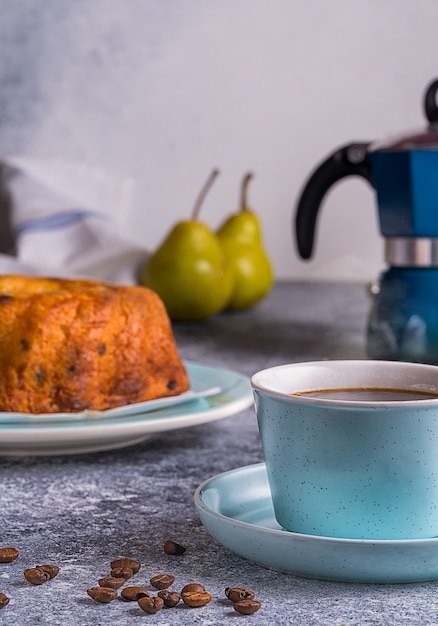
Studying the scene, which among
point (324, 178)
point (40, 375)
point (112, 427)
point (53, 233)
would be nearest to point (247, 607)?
point (112, 427)

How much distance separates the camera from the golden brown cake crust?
903mm

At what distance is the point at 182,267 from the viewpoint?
5.59ft

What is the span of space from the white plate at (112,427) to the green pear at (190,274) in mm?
727

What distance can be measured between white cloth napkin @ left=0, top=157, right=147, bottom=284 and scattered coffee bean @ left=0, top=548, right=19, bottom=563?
1.14 metres

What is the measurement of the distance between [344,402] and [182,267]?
1154 mm

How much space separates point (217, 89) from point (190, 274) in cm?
88

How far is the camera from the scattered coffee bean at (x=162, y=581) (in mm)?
552

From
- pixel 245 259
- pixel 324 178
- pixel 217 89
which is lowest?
pixel 245 259

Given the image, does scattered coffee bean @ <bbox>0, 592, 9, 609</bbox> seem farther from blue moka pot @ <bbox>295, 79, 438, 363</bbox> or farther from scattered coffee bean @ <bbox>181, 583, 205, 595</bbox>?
blue moka pot @ <bbox>295, 79, 438, 363</bbox>

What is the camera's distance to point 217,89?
2445 mm

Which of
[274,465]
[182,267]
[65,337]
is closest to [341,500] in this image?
[274,465]

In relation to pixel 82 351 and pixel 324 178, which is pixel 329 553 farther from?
pixel 324 178

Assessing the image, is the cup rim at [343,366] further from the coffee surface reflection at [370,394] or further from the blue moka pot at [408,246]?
the blue moka pot at [408,246]

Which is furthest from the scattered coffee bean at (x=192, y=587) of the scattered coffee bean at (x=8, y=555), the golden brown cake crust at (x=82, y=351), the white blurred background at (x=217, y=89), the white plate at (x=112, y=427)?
the white blurred background at (x=217, y=89)
